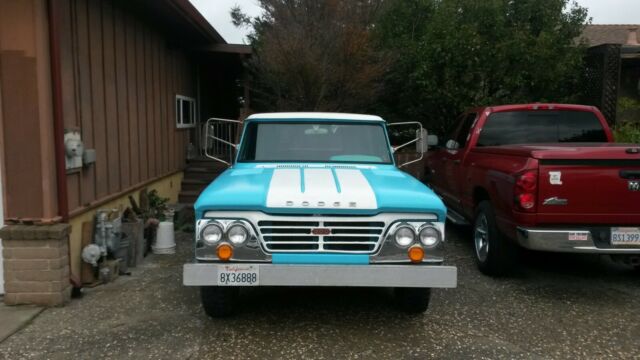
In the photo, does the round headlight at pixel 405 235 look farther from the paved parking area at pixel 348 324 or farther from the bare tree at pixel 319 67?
the bare tree at pixel 319 67

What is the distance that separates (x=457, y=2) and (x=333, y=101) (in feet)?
10.9

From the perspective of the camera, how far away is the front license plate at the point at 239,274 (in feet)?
12.4

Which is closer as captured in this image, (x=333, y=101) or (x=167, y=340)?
(x=167, y=340)

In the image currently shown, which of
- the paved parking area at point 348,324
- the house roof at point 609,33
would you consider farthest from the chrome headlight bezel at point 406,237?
the house roof at point 609,33

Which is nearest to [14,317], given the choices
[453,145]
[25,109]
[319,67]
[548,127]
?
[25,109]

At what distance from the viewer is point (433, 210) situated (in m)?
3.89

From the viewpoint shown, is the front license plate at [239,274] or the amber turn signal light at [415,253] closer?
the front license plate at [239,274]

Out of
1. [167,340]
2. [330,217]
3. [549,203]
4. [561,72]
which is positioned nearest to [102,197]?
[167,340]

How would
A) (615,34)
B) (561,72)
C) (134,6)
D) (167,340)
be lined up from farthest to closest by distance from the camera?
(615,34), (561,72), (134,6), (167,340)

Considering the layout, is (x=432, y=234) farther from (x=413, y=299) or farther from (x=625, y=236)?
(x=625, y=236)

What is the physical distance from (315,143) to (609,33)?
20839mm

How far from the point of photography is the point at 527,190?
4.93m

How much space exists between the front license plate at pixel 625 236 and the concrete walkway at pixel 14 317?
522 cm

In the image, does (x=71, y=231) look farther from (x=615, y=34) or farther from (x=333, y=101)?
(x=615, y=34)
